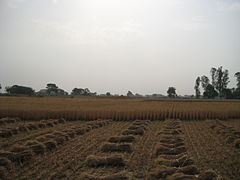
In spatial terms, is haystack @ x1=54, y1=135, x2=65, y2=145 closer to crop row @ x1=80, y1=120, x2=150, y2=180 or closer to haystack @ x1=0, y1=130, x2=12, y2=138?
crop row @ x1=80, y1=120, x2=150, y2=180

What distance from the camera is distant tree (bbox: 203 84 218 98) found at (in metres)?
60.5

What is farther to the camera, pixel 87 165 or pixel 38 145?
pixel 38 145

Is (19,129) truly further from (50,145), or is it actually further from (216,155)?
(216,155)

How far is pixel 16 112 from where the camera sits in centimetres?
1784

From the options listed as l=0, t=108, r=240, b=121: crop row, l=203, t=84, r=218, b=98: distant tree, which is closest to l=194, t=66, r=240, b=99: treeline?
l=203, t=84, r=218, b=98: distant tree

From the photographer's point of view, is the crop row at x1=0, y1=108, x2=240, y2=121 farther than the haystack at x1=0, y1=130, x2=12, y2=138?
Yes

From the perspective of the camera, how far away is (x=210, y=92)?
200 feet

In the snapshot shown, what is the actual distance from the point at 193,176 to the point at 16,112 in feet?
55.7

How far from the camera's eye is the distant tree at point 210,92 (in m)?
60.5

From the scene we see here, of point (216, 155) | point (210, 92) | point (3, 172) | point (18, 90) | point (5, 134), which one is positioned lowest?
point (5, 134)

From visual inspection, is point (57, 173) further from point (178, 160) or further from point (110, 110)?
point (110, 110)

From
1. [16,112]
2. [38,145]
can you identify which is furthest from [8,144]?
[16,112]

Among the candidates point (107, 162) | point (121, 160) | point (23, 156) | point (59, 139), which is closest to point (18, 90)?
point (59, 139)

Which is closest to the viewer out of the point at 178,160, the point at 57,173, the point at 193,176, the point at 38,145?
the point at 193,176
